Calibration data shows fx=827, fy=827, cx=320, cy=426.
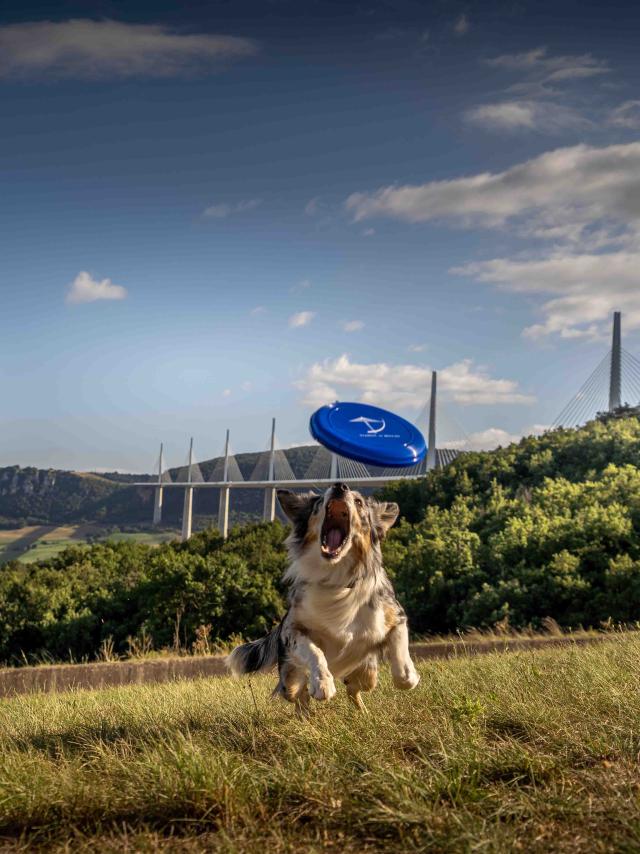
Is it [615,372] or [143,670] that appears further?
[615,372]

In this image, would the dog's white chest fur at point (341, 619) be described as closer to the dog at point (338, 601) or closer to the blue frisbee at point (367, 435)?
the dog at point (338, 601)

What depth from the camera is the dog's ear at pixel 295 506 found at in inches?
252

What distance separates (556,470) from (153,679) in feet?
118

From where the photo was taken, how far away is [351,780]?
449 cm

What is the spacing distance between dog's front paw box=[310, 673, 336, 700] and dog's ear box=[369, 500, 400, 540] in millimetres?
1275

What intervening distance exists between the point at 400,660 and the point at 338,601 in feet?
2.05

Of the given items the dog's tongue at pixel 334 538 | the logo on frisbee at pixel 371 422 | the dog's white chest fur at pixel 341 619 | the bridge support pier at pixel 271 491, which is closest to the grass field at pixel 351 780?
the dog's white chest fur at pixel 341 619

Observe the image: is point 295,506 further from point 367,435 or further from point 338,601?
point 367,435

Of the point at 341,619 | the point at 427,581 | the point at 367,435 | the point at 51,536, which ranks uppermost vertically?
the point at 367,435

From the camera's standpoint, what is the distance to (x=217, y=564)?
28281 millimetres

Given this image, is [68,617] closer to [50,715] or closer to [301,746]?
[50,715]

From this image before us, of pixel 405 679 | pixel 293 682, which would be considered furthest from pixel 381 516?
pixel 293 682

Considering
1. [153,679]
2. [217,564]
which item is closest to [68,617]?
[217,564]

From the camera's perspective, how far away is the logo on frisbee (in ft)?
160
